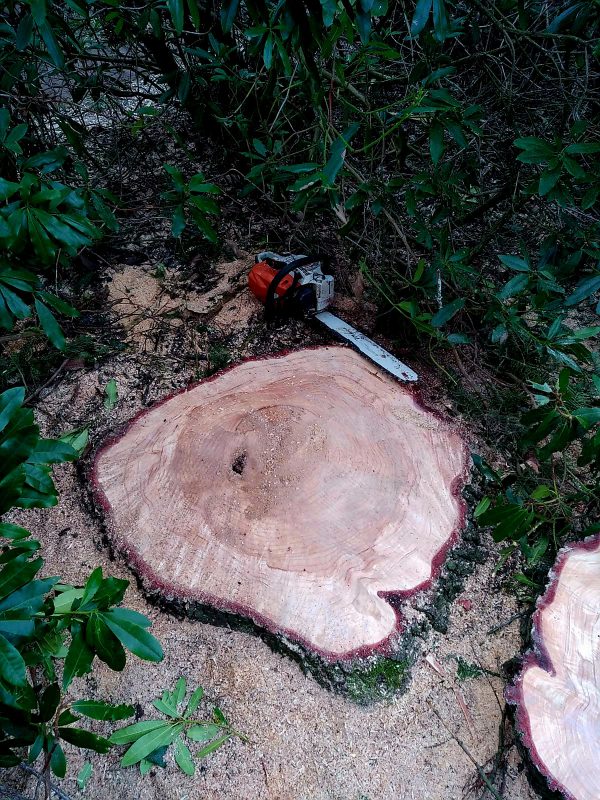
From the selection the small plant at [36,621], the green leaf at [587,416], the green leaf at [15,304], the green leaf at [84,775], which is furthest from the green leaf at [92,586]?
the green leaf at [587,416]

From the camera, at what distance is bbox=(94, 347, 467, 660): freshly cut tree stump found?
4.91 feet

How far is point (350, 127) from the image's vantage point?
1901 mm

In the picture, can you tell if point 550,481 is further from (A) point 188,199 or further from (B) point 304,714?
(A) point 188,199

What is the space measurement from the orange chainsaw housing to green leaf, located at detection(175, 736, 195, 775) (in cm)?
150

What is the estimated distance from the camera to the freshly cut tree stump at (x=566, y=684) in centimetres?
123

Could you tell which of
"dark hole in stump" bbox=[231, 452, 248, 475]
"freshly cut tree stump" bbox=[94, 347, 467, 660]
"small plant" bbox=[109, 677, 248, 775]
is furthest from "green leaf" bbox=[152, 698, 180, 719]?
"dark hole in stump" bbox=[231, 452, 248, 475]

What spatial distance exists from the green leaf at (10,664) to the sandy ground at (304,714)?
30.8 inches

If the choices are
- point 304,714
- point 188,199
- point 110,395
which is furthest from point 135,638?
point 188,199

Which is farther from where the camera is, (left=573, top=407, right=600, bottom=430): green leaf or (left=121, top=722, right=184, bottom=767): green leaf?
(left=573, top=407, right=600, bottom=430): green leaf

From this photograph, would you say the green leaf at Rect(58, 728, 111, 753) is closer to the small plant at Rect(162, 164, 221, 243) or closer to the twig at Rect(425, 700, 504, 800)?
the twig at Rect(425, 700, 504, 800)

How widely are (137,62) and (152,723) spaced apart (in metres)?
2.57

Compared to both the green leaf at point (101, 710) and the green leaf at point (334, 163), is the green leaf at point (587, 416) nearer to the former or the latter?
the green leaf at point (334, 163)

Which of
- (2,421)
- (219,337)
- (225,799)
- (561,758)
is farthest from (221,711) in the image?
(219,337)

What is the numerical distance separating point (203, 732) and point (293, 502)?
581 millimetres
